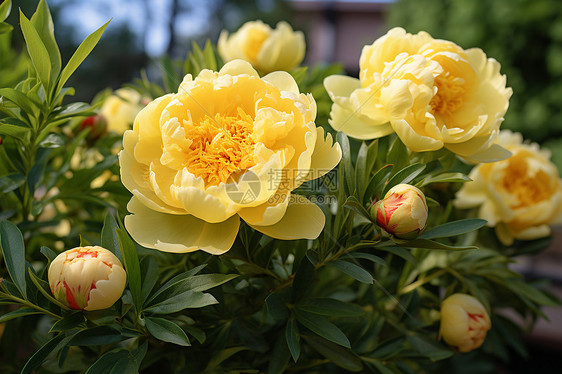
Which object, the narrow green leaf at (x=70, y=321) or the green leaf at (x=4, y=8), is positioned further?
the green leaf at (x=4, y=8)

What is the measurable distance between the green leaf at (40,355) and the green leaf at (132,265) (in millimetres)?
65

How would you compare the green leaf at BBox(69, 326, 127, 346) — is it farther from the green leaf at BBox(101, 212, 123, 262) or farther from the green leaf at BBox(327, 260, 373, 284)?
the green leaf at BBox(327, 260, 373, 284)

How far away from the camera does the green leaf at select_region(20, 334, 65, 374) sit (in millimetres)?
340

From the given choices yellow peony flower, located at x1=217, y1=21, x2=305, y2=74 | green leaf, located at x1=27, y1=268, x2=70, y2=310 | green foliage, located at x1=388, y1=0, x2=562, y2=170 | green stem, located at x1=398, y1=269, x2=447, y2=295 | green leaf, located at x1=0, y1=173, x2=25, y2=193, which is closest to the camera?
green leaf, located at x1=27, y1=268, x2=70, y2=310

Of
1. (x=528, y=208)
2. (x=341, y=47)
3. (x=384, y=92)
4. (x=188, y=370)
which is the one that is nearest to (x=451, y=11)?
(x=528, y=208)

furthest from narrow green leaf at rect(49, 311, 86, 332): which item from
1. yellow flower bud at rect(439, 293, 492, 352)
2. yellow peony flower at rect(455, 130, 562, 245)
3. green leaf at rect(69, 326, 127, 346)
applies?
yellow peony flower at rect(455, 130, 562, 245)

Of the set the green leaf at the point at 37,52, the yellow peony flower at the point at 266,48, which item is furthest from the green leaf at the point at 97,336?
the yellow peony flower at the point at 266,48

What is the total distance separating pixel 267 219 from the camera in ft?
1.10

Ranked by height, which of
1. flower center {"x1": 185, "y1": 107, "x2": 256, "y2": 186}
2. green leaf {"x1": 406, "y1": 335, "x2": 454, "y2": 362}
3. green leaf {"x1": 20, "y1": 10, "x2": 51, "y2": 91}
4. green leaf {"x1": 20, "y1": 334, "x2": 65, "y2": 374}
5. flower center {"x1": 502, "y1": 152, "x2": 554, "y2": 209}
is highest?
green leaf {"x1": 20, "y1": 10, "x2": 51, "y2": 91}

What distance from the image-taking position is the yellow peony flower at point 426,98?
41 cm

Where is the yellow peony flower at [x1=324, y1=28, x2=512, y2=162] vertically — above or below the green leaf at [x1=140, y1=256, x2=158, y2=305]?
above

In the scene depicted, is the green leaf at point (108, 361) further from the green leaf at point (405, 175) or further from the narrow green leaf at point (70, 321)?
the green leaf at point (405, 175)

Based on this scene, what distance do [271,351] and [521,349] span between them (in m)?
0.38

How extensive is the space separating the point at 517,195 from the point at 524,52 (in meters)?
2.20
